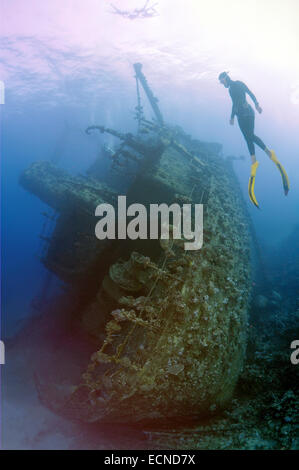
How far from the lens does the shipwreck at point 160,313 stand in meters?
3.31

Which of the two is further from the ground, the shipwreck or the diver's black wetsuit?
the diver's black wetsuit

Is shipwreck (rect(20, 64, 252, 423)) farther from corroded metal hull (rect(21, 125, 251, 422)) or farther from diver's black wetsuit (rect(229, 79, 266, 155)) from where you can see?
diver's black wetsuit (rect(229, 79, 266, 155))

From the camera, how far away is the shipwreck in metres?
3.31

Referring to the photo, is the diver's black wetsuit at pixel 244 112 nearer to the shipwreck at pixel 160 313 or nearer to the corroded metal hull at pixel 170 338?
the shipwreck at pixel 160 313

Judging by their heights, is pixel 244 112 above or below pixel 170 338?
above

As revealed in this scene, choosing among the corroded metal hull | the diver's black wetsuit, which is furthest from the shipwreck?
the diver's black wetsuit

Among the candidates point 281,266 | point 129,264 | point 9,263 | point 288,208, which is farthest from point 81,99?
point 288,208

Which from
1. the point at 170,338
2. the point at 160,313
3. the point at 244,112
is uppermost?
the point at 244,112

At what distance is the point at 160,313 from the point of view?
351 cm

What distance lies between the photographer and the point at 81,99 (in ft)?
112

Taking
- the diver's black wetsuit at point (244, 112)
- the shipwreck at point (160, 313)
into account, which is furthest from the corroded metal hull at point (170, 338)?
the diver's black wetsuit at point (244, 112)

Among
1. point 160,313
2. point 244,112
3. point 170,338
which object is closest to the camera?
point 170,338

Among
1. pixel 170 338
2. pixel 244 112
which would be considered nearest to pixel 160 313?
pixel 170 338

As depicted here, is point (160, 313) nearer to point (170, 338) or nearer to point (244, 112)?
point (170, 338)
